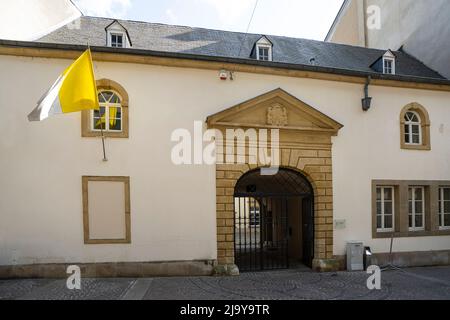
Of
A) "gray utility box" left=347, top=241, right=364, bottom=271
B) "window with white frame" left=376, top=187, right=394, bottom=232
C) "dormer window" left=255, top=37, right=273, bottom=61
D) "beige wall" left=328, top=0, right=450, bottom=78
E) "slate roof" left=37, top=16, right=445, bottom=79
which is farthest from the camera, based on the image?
"beige wall" left=328, top=0, right=450, bottom=78

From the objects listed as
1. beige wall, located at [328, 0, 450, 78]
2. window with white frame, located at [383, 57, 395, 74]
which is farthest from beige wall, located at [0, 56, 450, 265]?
beige wall, located at [328, 0, 450, 78]

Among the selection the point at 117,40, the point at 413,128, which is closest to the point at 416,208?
the point at 413,128

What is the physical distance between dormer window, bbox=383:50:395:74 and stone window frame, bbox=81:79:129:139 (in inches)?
367

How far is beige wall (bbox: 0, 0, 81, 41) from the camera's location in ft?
28.1

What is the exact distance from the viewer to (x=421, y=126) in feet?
32.7

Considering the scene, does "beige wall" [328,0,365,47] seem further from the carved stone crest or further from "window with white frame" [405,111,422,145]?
the carved stone crest

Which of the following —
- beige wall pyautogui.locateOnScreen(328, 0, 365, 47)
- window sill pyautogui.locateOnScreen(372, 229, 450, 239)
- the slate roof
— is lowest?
window sill pyautogui.locateOnScreen(372, 229, 450, 239)

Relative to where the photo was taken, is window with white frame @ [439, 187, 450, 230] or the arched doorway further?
window with white frame @ [439, 187, 450, 230]

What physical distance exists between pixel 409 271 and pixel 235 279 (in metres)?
5.21

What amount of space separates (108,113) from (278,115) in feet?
15.2

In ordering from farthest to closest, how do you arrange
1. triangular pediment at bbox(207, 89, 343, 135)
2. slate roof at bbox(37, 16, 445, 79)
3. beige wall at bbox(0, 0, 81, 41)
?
slate roof at bbox(37, 16, 445, 79)
beige wall at bbox(0, 0, 81, 41)
triangular pediment at bbox(207, 89, 343, 135)

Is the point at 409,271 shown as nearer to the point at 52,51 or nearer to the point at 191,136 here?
the point at 191,136

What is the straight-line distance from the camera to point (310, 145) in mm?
8867
